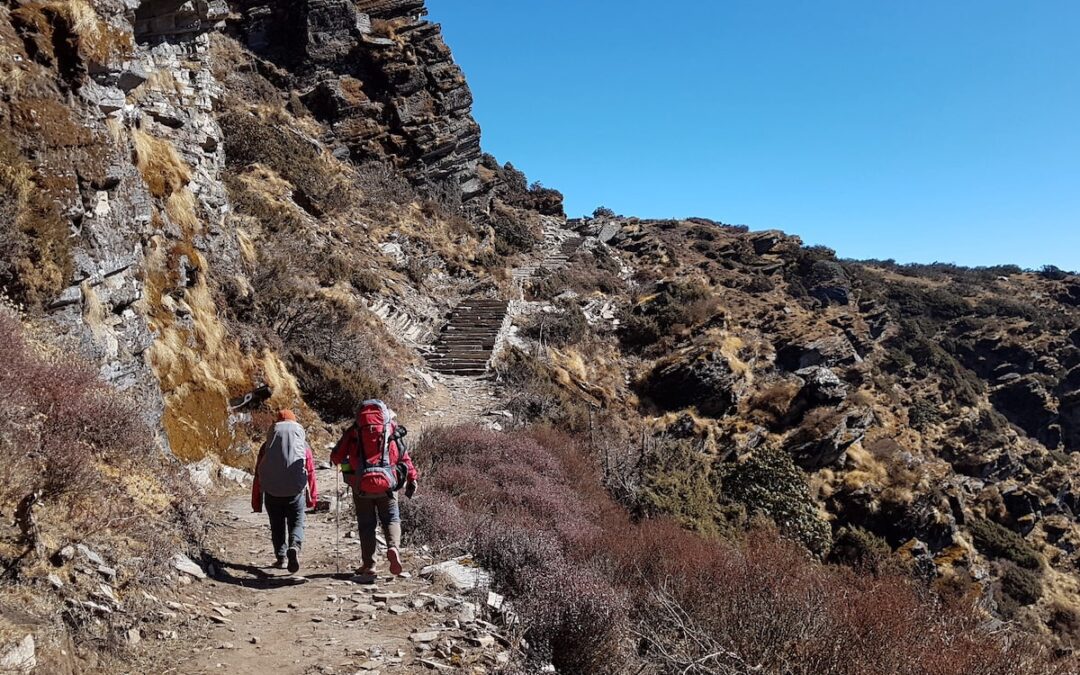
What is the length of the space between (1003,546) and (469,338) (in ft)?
45.1

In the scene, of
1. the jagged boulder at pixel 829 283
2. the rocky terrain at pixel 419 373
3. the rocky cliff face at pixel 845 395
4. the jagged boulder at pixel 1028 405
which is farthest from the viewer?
the jagged boulder at pixel 829 283

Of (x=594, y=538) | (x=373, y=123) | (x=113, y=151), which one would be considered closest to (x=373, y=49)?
(x=373, y=123)

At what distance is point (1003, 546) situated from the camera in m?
15.1

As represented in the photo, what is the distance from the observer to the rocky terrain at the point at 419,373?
164 inches

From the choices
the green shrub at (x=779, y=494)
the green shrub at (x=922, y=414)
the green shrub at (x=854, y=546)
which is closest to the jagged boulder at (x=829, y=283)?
the green shrub at (x=922, y=414)

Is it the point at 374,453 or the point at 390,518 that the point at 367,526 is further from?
the point at 374,453

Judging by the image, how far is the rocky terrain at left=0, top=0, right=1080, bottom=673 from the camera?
416 centimetres

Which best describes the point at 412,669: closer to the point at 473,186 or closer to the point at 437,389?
the point at 437,389

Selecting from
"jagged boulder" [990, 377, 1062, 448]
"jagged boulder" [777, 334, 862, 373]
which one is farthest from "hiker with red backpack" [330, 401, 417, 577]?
"jagged boulder" [990, 377, 1062, 448]

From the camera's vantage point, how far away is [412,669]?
364cm

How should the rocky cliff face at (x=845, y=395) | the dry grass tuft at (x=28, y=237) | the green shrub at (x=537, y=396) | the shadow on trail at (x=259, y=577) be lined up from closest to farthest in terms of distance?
the shadow on trail at (x=259, y=577) → the dry grass tuft at (x=28, y=237) → the rocky cliff face at (x=845, y=395) → the green shrub at (x=537, y=396)

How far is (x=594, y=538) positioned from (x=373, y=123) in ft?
79.0

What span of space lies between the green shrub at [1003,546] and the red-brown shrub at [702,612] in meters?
11.4

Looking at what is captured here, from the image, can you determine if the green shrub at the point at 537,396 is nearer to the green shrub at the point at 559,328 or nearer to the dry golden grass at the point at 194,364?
the green shrub at the point at 559,328
